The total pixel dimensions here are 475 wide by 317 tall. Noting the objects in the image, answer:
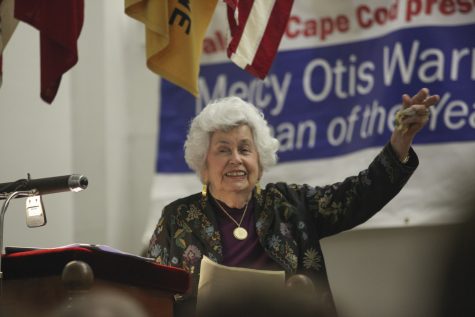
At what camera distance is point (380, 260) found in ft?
14.4

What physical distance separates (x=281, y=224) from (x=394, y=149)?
1.77 ft

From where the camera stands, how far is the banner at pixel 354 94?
4160 millimetres

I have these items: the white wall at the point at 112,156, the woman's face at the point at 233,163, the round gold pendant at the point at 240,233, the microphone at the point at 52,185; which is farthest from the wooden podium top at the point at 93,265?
the white wall at the point at 112,156

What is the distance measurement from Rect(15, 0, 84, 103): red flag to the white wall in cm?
165

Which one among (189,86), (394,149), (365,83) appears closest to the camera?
(189,86)

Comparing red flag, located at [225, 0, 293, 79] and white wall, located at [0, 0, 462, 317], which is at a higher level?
red flag, located at [225, 0, 293, 79]

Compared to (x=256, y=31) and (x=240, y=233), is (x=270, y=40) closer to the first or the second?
(x=256, y=31)

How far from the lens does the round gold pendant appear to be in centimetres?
316

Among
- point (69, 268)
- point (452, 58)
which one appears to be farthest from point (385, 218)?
point (69, 268)

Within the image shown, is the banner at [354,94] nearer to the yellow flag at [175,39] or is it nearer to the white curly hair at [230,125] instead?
the white curly hair at [230,125]

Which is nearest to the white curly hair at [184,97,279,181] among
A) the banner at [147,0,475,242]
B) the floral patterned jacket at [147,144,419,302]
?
the floral patterned jacket at [147,144,419,302]

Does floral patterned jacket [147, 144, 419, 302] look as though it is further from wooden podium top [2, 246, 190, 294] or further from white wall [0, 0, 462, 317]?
white wall [0, 0, 462, 317]

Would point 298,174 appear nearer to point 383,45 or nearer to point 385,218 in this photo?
point 385,218

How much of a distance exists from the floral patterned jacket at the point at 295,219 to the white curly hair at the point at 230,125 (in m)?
0.20
